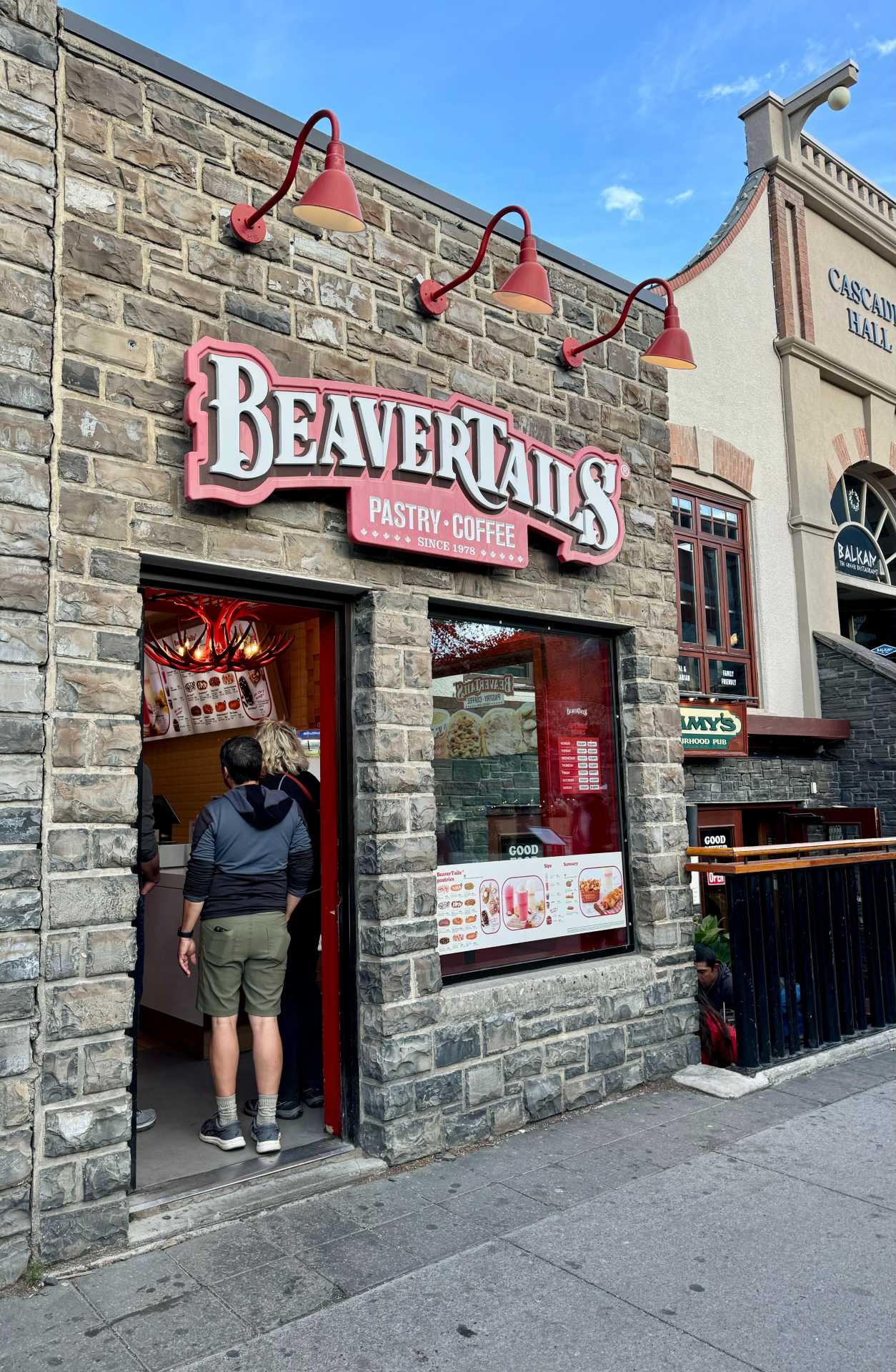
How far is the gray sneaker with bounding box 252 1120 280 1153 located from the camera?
4.55m

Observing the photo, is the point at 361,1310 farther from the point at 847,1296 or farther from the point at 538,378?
the point at 538,378

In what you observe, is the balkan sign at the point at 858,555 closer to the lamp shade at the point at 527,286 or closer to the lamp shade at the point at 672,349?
the lamp shade at the point at 672,349

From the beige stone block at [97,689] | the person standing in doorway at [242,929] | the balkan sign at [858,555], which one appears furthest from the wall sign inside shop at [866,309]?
the beige stone block at [97,689]

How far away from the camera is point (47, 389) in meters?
3.86

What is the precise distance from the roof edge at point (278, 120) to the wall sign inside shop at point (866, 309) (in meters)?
7.63

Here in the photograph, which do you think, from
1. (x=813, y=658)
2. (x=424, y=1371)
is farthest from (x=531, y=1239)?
(x=813, y=658)

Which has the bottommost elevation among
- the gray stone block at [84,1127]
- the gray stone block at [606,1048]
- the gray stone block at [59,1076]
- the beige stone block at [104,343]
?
the gray stone block at [606,1048]

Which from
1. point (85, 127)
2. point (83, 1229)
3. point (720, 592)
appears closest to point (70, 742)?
point (83, 1229)

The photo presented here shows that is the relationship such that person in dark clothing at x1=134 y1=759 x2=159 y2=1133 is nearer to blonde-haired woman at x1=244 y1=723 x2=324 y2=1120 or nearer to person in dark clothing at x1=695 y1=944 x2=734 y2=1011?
blonde-haired woman at x1=244 y1=723 x2=324 y2=1120

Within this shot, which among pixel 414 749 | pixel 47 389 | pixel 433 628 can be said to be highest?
pixel 47 389

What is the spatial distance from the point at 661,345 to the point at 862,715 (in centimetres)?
688

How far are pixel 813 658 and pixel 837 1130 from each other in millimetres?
7134

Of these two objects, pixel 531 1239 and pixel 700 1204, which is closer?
pixel 531 1239

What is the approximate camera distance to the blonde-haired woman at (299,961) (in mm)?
5223
